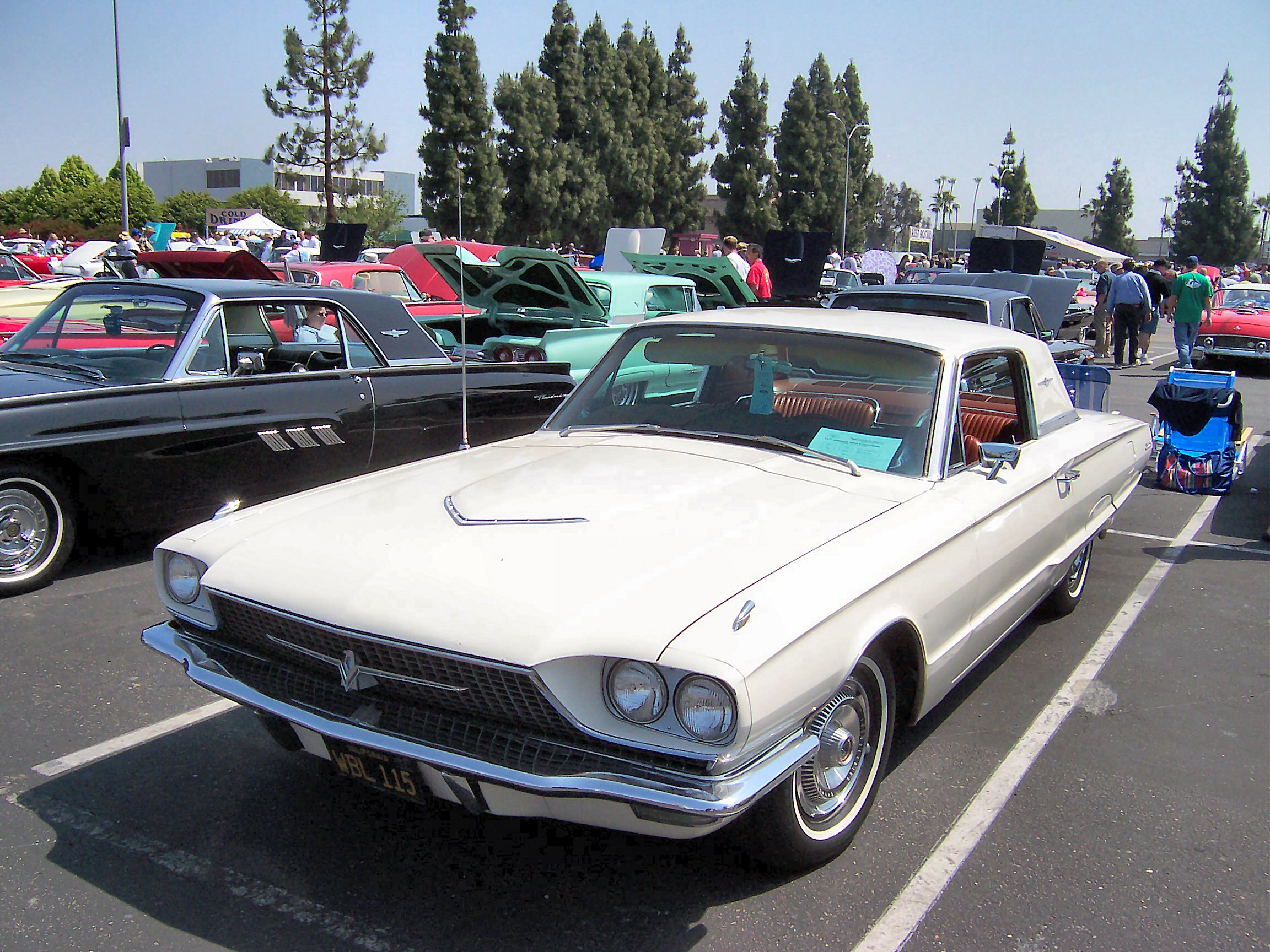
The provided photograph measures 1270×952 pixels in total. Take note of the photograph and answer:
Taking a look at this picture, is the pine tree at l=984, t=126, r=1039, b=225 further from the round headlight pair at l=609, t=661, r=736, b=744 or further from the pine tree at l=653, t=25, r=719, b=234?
the round headlight pair at l=609, t=661, r=736, b=744

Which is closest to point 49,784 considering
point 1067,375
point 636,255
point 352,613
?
point 352,613

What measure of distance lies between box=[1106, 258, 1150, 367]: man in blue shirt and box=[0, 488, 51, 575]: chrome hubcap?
15.6m

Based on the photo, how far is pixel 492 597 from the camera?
7.95ft

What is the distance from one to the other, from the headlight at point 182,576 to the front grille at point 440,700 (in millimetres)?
166

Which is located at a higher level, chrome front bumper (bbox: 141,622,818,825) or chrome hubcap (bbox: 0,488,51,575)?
chrome front bumper (bbox: 141,622,818,825)

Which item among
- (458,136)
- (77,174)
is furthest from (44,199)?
(458,136)

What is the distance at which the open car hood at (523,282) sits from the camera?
1017 centimetres

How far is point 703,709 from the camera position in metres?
2.22

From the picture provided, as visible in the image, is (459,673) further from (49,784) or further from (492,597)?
(49,784)

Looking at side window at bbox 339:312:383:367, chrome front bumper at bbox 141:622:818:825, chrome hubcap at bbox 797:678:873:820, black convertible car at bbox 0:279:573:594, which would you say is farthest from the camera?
side window at bbox 339:312:383:367

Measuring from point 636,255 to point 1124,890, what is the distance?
36.5 ft

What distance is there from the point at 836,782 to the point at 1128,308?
52.6 feet

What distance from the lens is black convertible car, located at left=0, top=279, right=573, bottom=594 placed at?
4875 millimetres

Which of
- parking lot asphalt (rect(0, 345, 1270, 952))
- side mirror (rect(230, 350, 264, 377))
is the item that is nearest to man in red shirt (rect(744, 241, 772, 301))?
side mirror (rect(230, 350, 264, 377))
